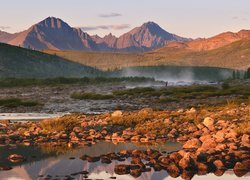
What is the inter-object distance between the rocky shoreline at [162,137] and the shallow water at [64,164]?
1.27ft

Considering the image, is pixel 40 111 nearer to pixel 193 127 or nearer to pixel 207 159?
pixel 193 127

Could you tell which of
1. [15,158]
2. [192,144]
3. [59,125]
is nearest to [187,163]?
[192,144]

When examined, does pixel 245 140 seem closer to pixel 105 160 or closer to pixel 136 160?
pixel 136 160

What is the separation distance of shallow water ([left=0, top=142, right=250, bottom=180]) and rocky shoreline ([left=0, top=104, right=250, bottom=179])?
0.39m

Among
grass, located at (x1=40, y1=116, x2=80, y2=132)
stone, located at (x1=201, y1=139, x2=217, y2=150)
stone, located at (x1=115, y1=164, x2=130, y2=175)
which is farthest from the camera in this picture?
grass, located at (x1=40, y1=116, x2=80, y2=132)

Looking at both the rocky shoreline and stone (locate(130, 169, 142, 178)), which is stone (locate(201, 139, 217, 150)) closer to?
the rocky shoreline

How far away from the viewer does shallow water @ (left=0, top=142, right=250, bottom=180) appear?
645 inches

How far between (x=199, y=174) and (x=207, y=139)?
5285 mm

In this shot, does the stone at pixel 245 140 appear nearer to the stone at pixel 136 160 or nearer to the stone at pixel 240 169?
the stone at pixel 240 169

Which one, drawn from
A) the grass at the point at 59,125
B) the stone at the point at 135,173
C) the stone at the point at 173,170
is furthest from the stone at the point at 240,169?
the grass at the point at 59,125

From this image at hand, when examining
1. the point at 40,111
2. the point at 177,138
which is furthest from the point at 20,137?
the point at 40,111

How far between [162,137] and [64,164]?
7.86 meters

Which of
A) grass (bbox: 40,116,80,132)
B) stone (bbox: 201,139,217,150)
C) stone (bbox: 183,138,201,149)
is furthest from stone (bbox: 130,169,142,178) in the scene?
grass (bbox: 40,116,80,132)

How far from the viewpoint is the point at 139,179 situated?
51.5 feet
